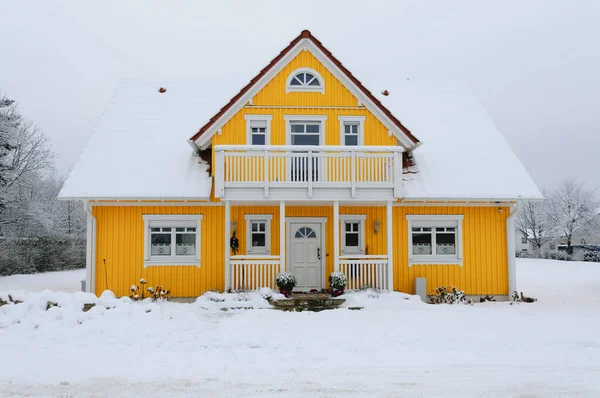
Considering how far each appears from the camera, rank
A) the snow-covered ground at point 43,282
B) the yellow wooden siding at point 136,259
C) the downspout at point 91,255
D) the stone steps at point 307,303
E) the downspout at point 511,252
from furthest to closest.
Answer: the snow-covered ground at point 43,282 < the downspout at point 511,252 < the yellow wooden siding at point 136,259 < the downspout at point 91,255 < the stone steps at point 307,303

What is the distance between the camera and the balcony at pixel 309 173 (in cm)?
1401

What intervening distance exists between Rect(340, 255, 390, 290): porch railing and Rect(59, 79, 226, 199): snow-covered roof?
4711 millimetres

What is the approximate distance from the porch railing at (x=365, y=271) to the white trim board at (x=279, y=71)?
401cm

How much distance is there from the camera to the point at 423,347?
30.0ft

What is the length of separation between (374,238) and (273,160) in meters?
4.03

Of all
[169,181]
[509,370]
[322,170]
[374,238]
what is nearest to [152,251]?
[169,181]

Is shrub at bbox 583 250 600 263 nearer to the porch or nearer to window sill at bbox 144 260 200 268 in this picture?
the porch

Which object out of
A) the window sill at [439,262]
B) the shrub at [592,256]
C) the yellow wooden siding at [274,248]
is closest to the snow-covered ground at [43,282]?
the yellow wooden siding at [274,248]

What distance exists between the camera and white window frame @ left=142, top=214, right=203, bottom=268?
15102 mm

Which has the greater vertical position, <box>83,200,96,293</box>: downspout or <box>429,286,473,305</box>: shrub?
<box>83,200,96,293</box>: downspout

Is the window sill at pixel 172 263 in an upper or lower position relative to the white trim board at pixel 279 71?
lower

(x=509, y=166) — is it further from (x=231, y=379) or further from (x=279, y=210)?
(x=231, y=379)

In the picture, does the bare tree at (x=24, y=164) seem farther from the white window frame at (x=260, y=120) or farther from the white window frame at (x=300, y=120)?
the white window frame at (x=300, y=120)

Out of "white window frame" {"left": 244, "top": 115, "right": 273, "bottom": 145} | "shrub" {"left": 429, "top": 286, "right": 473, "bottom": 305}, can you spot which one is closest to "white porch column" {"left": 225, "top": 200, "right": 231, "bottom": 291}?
"white window frame" {"left": 244, "top": 115, "right": 273, "bottom": 145}
